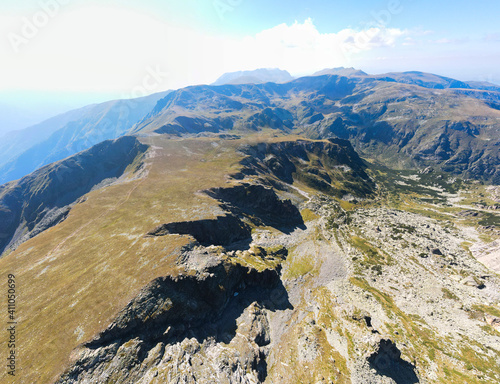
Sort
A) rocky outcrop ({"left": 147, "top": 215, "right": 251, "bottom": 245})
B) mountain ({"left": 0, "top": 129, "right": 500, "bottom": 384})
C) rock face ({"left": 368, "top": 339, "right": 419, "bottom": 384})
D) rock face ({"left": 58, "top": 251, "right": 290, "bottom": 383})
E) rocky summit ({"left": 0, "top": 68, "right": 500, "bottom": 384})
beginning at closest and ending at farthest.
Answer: rock face ({"left": 58, "top": 251, "right": 290, "bottom": 383}) → rocky summit ({"left": 0, "top": 68, "right": 500, "bottom": 384}) → mountain ({"left": 0, "top": 129, "right": 500, "bottom": 384}) → rock face ({"left": 368, "top": 339, "right": 419, "bottom": 384}) → rocky outcrop ({"left": 147, "top": 215, "right": 251, "bottom": 245})

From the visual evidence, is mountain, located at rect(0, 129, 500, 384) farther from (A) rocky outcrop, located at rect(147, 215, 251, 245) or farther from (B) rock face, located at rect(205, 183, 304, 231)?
(B) rock face, located at rect(205, 183, 304, 231)

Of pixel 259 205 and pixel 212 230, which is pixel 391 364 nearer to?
pixel 212 230

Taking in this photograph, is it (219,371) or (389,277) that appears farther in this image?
(389,277)

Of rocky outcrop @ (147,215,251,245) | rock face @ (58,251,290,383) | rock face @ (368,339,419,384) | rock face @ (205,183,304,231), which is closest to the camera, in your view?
rock face @ (58,251,290,383)

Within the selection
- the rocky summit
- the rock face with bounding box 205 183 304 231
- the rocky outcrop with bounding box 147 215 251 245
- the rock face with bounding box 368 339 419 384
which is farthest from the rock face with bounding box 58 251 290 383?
the rock face with bounding box 205 183 304 231

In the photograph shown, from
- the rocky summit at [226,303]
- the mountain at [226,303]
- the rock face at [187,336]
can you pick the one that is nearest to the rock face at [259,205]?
the rocky summit at [226,303]

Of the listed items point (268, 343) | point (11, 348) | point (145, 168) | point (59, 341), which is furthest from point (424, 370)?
point (145, 168)

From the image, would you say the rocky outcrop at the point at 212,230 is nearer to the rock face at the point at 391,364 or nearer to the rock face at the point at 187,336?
the rock face at the point at 187,336

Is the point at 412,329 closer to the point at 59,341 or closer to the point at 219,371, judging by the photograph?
the point at 219,371
